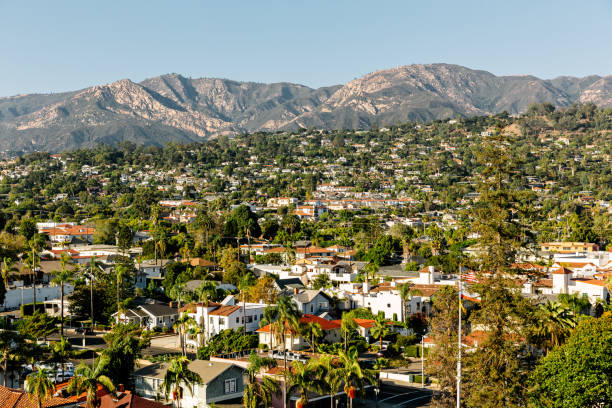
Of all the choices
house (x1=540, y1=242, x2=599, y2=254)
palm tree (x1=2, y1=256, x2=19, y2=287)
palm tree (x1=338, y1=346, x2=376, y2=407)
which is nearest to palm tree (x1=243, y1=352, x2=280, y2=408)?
palm tree (x1=338, y1=346, x2=376, y2=407)

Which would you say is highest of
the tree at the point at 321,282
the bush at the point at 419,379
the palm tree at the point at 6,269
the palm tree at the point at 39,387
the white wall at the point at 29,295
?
the palm tree at the point at 39,387

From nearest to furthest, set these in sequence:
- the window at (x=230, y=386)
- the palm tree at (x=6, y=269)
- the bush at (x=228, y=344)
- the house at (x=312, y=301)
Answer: the window at (x=230, y=386)
the bush at (x=228, y=344)
the house at (x=312, y=301)
the palm tree at (x=6, y=269)

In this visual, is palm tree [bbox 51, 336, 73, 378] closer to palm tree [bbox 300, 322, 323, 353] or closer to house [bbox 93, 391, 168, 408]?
house [bbox 93, 391, 168, 408]

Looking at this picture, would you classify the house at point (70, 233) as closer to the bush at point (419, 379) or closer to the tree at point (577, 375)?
the bush at point (419, 379)

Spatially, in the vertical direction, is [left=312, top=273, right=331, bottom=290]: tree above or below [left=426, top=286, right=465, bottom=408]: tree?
below

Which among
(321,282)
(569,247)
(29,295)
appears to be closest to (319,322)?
(321,282)

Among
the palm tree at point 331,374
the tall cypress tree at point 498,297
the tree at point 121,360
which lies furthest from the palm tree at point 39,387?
the tall cypress tree at point 498,297

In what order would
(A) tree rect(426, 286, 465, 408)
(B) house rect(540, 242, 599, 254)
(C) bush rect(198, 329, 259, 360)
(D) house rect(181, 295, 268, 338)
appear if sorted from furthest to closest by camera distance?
(B) house rect(540, 242, 599, 254) → (D) house rect(181, 295, 268, 338) → (C) bush rect(198, 329, 259, 360) → (A) tree rect(426, 286, 465, 408)

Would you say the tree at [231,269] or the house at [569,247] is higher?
the tree at [231,269]

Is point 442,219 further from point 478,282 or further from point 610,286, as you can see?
point 478,282
